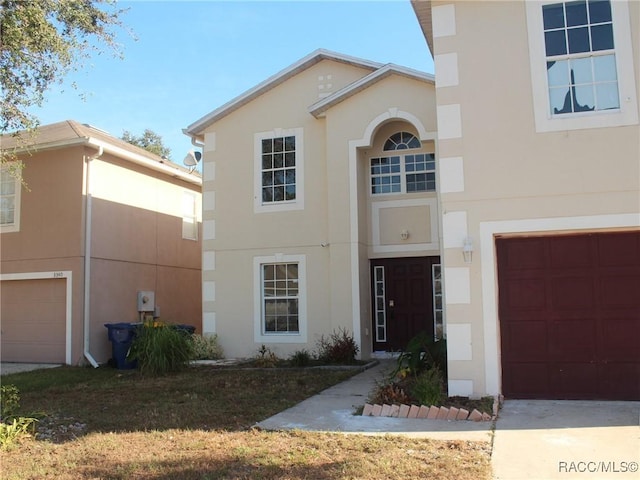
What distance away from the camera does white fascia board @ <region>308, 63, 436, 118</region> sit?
40.1 feet

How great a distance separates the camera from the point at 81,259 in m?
13.5

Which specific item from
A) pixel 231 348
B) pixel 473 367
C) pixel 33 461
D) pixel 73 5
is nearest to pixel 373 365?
pixel 231 348

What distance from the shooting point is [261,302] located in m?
13.5

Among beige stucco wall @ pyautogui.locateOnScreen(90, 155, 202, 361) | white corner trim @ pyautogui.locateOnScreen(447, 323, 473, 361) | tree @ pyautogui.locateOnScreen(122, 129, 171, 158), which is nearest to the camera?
white corner trim @ pyautogui.locateOnScreen(447, 323, 473, 361)

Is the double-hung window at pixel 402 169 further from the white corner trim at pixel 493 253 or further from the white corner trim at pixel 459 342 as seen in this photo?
the white corner trim at pixel 459 342

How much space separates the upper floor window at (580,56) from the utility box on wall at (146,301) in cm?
1116

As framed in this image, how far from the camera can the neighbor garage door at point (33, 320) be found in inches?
541

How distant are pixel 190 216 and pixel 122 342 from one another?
18.4ft

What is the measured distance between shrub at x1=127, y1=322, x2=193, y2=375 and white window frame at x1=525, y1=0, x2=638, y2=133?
780 centimetres

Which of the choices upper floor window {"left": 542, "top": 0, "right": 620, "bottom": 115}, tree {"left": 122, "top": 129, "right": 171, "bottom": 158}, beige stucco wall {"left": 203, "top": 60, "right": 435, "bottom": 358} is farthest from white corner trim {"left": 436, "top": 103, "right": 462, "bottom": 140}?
tree {"left": 122, "top": 129, "right": 171, "bottom": 158}

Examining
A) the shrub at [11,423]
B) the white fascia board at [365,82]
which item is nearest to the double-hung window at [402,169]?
the white fascia board at [365,82]

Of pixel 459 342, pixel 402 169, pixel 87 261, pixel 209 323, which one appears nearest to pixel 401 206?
pixel 402 169

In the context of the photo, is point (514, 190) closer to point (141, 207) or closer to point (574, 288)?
point (574, 288)

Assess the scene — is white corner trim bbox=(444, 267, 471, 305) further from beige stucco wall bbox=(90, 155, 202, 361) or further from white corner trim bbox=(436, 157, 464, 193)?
beige stucco wall bbox=(90, 155, 202, 361)
